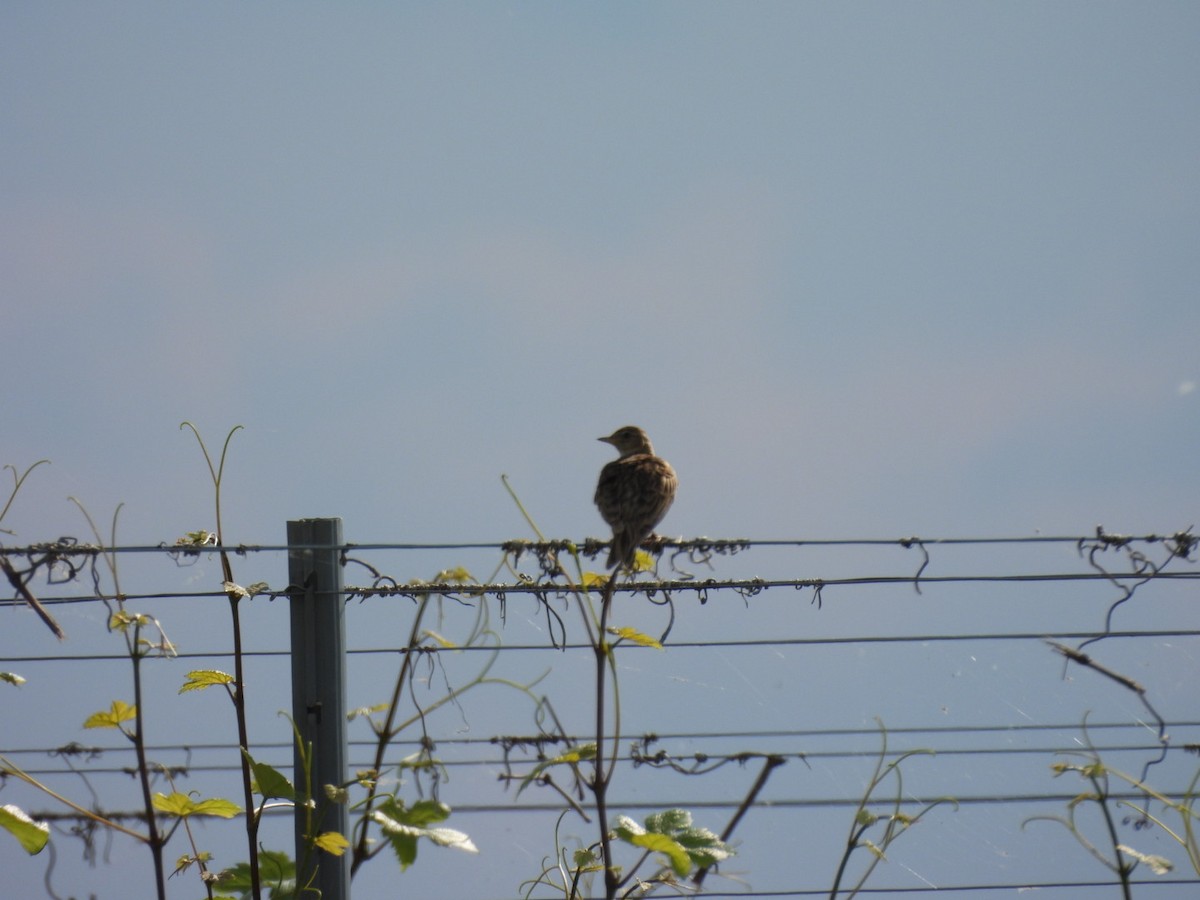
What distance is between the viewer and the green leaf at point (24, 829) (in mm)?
2754

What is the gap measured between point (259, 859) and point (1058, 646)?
2084 millimetres

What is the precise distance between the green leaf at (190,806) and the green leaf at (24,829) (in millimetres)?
243

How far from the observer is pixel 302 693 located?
Answer: 361 centimetres

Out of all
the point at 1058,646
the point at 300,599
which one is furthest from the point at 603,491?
the point at 1058,646

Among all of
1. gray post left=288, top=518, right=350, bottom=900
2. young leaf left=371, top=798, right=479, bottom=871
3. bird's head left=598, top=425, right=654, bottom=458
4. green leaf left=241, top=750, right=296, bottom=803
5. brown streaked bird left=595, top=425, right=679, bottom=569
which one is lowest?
young leaf left=371, top=798, right=479, bottom=871

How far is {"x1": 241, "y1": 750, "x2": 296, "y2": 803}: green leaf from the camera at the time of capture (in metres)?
2.89

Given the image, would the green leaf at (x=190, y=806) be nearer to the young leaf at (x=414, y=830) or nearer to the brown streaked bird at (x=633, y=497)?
the young leaf at (x=414, y=830)

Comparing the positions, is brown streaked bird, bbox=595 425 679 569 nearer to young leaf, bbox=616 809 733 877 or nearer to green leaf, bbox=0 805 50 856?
young leaf, bbox=616 809 733 877

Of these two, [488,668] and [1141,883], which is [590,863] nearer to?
[488,668]

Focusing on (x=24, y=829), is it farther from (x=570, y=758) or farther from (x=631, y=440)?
(x=631, y=440)

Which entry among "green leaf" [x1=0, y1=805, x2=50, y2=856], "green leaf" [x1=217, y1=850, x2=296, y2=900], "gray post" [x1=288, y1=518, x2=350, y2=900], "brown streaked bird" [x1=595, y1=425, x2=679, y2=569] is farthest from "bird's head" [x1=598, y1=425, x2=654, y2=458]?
"green leaf" [x1=0, y1=805, x2=50, y2=856]

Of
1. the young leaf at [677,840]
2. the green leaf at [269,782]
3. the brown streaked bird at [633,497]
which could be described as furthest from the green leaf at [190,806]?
the brown streaked bird at [633,497]

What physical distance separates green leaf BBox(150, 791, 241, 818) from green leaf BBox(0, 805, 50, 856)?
0.24 meters

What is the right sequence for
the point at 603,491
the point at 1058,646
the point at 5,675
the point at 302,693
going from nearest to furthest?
the point at 5,675
the point at 1058,646
the point at 302,693
the point at 603,491
